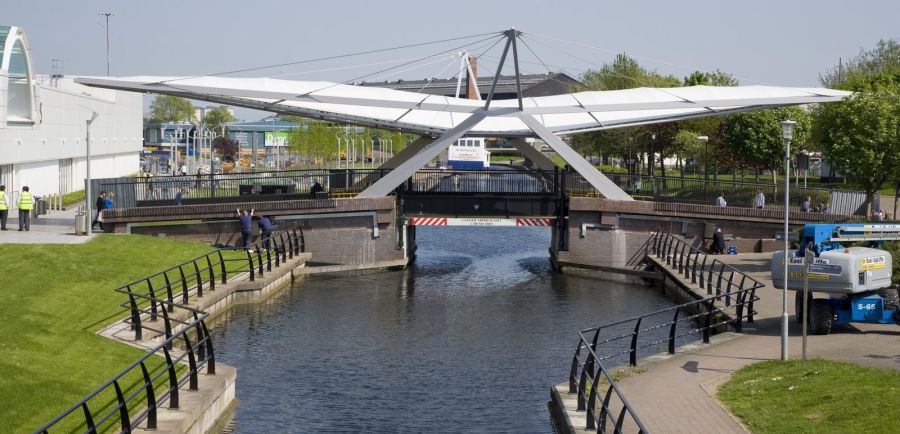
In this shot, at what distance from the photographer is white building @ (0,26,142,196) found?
158 feet

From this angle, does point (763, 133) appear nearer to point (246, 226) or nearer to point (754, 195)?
point (754, 195)

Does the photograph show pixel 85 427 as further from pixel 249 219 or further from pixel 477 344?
pixel 249 219

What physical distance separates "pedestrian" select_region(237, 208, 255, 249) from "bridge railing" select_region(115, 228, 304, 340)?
17.4 inches

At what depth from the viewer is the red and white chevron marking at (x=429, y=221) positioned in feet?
147

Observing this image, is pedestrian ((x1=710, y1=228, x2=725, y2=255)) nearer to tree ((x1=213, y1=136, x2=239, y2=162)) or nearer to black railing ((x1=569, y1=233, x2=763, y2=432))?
black railing ((x1=569, y1=233, x2=763, y2=432))

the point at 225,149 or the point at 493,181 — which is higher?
the point at 225,149

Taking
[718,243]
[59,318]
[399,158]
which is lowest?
[59,318]

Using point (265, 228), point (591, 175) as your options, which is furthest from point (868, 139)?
point (265, 228)

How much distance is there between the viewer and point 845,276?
2423 cm

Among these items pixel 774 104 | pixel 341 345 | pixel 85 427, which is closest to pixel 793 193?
pixel 774 104

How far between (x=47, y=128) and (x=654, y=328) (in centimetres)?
4336

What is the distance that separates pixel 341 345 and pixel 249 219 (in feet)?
48.1

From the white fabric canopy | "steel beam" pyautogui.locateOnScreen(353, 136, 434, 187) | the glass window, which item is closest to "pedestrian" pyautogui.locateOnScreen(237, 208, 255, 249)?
the white fabric canopy

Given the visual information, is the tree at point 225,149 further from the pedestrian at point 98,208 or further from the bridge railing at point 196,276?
the bridge railing at point 196,276
